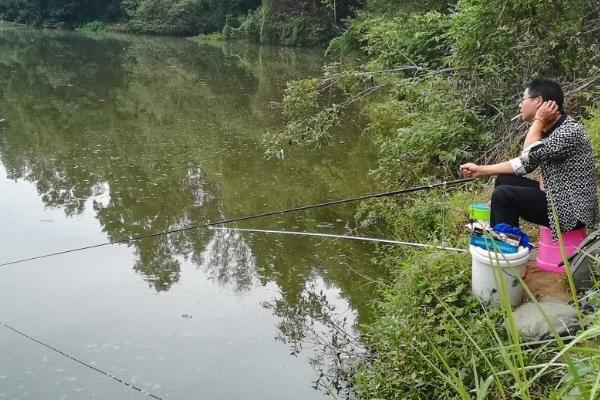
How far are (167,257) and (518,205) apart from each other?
10.2ft

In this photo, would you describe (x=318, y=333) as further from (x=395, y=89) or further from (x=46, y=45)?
(x=46, y=45)

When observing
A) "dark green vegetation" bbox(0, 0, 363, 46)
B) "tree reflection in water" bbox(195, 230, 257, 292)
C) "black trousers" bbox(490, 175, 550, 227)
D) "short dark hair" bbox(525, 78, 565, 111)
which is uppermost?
"dark green vegetation" bbox(0, 0, 363, 46)

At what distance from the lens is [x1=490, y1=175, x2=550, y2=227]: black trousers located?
3006 mm

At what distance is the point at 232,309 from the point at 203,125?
6.74 meters

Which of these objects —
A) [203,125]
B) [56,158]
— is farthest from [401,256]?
[203,125]

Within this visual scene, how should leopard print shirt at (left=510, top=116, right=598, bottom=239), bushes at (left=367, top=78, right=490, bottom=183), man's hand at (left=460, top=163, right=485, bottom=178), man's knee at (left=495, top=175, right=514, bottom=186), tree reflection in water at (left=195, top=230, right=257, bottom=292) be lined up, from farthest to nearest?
bushes at (left=367, top=78, right=490, bottom=183)
tree reflection in water at (left=195, top=230, right=257, bottom=292)
man's knee at (left=495, top=175, right=514, bottom=186)
man's hand at (left=460, top=163, right=485, bottom=178)
leopard print shirt at (left=510, top=116, right=598, bottom=239)

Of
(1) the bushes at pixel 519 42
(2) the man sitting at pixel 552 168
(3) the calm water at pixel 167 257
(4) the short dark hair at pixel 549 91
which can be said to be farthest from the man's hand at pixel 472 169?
(1) the bushes at pixel 519 42

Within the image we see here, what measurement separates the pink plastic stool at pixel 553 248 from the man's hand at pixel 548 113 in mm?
540

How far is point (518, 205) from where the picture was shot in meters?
3.02

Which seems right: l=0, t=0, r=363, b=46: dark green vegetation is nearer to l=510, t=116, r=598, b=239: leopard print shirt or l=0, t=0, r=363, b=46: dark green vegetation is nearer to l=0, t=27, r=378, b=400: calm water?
l=0, t=27, r=378, b=400: calm water

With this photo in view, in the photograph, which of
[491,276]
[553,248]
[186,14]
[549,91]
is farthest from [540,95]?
[186,14]

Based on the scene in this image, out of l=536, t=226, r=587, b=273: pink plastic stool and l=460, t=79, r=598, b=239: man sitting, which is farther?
l=536, t=226, r=587, b=273: pink plastic stool

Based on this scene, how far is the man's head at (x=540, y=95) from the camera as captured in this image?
9.57 feet

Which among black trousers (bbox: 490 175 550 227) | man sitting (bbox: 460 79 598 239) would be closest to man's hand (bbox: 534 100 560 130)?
man sitting (bbox: 460 79 598 239)
